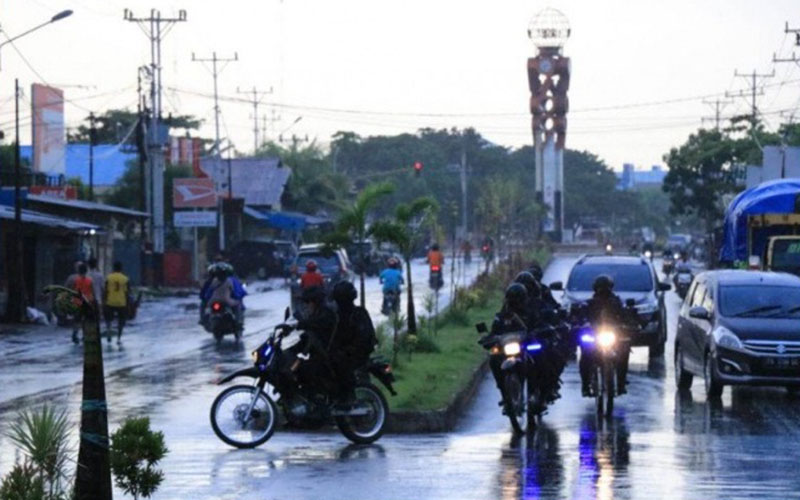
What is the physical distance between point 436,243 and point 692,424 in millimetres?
36904

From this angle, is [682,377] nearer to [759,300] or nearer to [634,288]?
[759,300]

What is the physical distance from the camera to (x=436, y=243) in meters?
54.8

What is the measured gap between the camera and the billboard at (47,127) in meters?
67.5

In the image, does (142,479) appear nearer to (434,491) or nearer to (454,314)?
(434,491)

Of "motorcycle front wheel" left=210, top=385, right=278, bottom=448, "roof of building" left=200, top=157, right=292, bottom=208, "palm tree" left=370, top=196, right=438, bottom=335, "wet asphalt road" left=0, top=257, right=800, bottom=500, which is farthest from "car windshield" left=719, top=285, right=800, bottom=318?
"roof of building" left=200, top=157, right=292, bottom=208

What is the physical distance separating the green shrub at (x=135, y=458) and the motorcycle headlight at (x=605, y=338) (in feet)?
29.9

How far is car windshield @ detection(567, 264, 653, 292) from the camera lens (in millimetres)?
30656

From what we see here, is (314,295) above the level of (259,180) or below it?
below

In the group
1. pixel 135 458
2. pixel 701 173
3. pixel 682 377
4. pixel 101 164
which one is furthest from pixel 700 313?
pixel 701 173

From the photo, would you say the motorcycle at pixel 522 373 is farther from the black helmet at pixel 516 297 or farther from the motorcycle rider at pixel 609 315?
the motorcycle rider at pixel 609 315

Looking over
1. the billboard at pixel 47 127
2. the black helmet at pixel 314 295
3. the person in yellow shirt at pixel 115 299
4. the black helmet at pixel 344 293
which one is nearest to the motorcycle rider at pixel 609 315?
the black helmet at pixel 344 293

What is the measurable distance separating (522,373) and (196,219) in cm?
4685

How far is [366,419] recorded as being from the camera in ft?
53.3

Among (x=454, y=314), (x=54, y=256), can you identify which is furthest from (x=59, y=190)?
(x=454, y=314)
